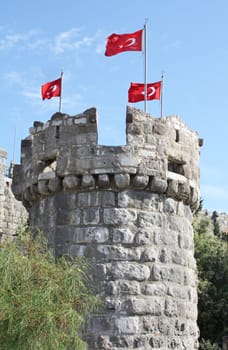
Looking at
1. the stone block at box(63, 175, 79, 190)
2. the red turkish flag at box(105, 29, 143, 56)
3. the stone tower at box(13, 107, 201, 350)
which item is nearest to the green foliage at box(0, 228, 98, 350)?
the stone tower at box(13, 107, 201, 350)

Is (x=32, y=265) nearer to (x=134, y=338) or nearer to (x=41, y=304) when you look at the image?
(x=41, y=304)

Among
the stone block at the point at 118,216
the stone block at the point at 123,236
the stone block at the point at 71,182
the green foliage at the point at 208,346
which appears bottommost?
the green foliage at the point at 208,346

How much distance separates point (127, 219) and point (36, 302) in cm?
263

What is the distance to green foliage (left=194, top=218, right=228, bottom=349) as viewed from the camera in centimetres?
2281

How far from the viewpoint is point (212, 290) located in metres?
23.4

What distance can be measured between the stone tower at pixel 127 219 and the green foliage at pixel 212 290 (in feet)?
40.5

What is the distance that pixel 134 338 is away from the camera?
9.32 m

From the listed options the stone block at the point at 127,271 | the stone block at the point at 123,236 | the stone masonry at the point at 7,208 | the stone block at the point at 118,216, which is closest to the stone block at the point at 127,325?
the stone block at the point at 127,271

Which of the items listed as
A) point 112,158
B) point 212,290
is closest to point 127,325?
point 112,158

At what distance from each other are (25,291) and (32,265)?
44cm

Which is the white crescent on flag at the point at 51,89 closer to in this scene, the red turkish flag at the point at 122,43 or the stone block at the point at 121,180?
the red turkish flag at the point at 122,43

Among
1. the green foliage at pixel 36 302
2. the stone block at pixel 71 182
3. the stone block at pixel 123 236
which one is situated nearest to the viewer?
the green foliage at pixel 36 302

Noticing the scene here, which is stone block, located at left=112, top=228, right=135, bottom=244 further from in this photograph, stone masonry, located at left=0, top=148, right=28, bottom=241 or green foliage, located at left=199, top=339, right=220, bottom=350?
green foliage, located at left=199, top=339, right=220, bottom=350

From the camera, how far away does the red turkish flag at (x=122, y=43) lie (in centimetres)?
1130
